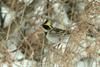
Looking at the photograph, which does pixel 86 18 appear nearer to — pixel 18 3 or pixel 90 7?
pixel 90 7

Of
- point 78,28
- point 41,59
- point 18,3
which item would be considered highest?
point 18,3

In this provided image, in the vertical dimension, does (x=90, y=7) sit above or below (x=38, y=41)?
above

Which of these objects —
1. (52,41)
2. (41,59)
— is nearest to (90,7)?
(52,41)

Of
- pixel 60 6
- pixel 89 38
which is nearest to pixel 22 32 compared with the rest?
pixel 60 6

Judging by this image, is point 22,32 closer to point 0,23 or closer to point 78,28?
point 0,23

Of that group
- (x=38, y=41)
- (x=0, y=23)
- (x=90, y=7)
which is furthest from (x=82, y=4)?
(x=0, y=23)

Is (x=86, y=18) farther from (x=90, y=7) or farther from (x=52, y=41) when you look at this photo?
(x=52, y=41)

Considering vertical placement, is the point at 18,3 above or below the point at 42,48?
above

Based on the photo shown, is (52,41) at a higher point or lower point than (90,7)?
lower
